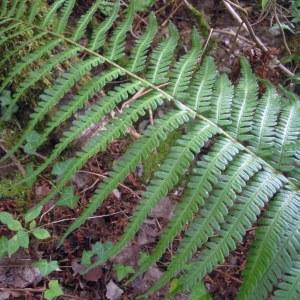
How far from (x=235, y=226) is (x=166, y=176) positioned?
1.02ft

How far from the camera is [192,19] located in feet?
10.7

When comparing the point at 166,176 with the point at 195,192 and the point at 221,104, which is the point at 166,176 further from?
the point at 221,104

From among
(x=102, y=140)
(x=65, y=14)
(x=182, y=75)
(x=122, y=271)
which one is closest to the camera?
(x=102, y=140)

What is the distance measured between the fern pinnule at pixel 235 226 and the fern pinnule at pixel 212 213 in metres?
0.03

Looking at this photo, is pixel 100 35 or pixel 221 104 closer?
pixel 221 104

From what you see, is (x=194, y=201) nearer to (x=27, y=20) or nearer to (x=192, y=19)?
(x=27, y=20)

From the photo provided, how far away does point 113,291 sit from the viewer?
2318mm

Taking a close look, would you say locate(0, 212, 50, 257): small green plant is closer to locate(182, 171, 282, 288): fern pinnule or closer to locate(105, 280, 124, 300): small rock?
locate(105, 280, 124, 300): small rock

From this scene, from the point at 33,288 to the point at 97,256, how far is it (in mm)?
351

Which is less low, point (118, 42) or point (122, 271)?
point (118, 42)

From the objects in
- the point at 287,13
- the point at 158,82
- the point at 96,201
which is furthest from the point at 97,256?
the point at 287,13

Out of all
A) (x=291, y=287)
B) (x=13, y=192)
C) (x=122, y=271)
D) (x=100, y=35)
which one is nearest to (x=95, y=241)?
(x=122, y=271)

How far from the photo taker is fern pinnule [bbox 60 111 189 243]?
5.37 ft

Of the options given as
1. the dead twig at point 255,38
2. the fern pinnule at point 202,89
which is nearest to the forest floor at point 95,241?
the fern pinnule at point 202,89
